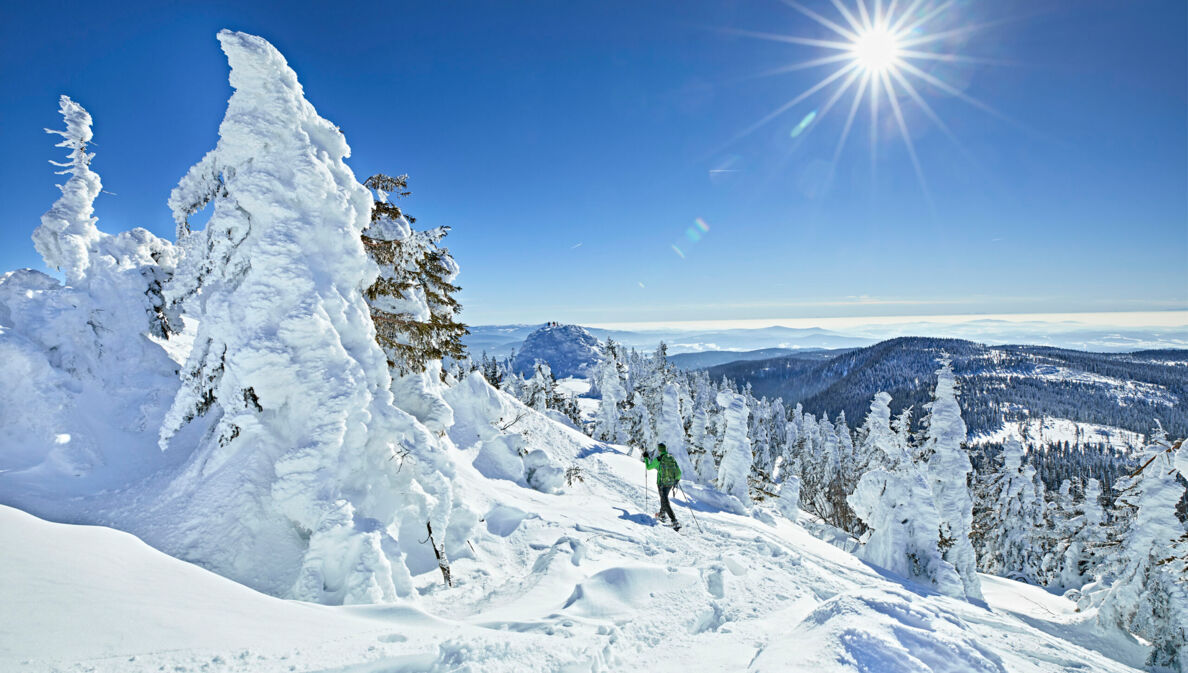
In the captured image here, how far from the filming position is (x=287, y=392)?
6.98 meters

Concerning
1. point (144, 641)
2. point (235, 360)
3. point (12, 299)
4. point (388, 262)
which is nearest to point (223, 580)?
point (144, 641)

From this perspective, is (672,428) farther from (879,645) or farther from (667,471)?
(879,645)

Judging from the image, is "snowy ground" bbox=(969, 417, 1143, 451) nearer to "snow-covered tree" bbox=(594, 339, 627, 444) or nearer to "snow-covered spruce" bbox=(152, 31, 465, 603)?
"snow-covered tree" bbox=(594, 339, 627, 444)

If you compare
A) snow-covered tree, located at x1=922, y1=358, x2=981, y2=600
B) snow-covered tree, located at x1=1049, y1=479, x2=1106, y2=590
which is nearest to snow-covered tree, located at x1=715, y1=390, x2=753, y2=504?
snow-covered tree, located at x1=922, y1=358, x2=981, y2=600

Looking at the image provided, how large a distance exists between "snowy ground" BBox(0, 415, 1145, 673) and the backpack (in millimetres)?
3665

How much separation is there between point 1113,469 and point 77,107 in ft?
552

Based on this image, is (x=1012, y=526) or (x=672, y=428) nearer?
(x=672, y=428)

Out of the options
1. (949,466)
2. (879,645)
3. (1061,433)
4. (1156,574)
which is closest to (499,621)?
(879,645)

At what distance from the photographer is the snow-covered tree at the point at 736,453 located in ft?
87.2

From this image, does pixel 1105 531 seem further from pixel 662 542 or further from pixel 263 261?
pixel 263 261

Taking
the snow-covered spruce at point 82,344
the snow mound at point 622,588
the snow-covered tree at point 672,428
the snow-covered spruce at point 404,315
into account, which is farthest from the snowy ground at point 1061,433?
the snow-covered spruce at point 82,344

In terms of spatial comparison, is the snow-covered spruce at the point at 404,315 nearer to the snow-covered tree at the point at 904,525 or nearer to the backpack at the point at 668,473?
the backpack at the point at 668,473

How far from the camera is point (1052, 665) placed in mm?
6082

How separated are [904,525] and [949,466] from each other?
549 cm
